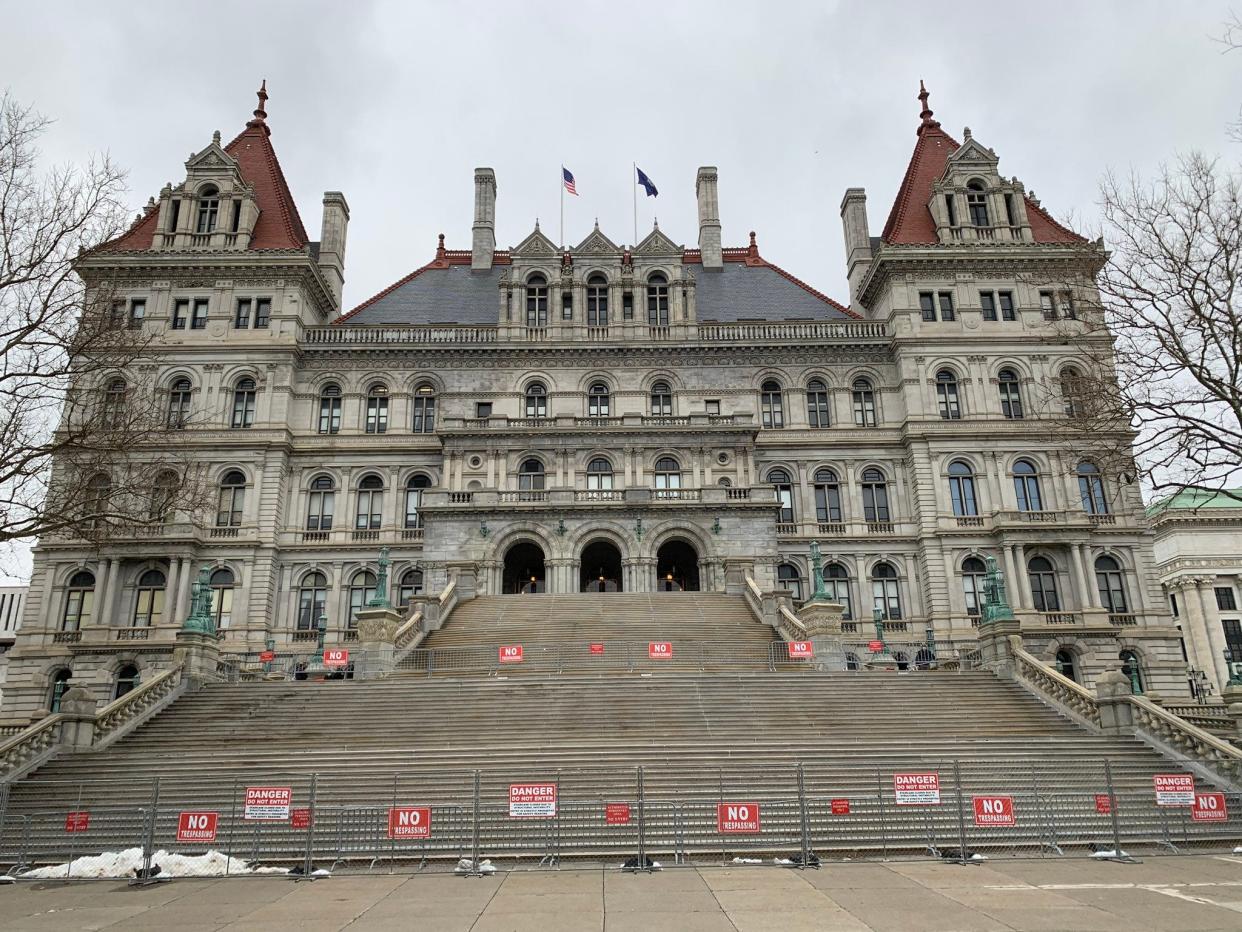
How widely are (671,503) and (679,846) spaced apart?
24.1 meters

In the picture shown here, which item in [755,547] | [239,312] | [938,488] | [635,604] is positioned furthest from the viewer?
[239,312]

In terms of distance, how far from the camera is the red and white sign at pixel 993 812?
48.9 feet

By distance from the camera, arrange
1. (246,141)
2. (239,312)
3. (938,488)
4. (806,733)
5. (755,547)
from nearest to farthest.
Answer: (806,733)
(755,547)
(938,488)
(239,312)
(246,141)

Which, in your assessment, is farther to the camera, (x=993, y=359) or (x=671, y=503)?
(x=993, y=359)

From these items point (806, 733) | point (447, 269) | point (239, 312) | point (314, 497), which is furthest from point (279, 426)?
point (806, 733)

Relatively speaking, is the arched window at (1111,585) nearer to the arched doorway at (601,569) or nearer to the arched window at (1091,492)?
the arched window at (1091,492)

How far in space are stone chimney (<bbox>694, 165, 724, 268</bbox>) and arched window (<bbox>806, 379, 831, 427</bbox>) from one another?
11.3m

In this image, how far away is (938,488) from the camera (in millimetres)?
40688

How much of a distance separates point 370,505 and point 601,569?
11529 mm

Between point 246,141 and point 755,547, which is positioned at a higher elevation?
point 246,141

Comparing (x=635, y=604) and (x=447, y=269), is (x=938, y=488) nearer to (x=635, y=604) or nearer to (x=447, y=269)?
(x=635, y=604)

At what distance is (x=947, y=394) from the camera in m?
42.8

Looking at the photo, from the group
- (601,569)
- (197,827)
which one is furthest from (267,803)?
(601,569)

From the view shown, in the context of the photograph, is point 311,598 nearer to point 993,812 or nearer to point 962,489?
point 962,489
